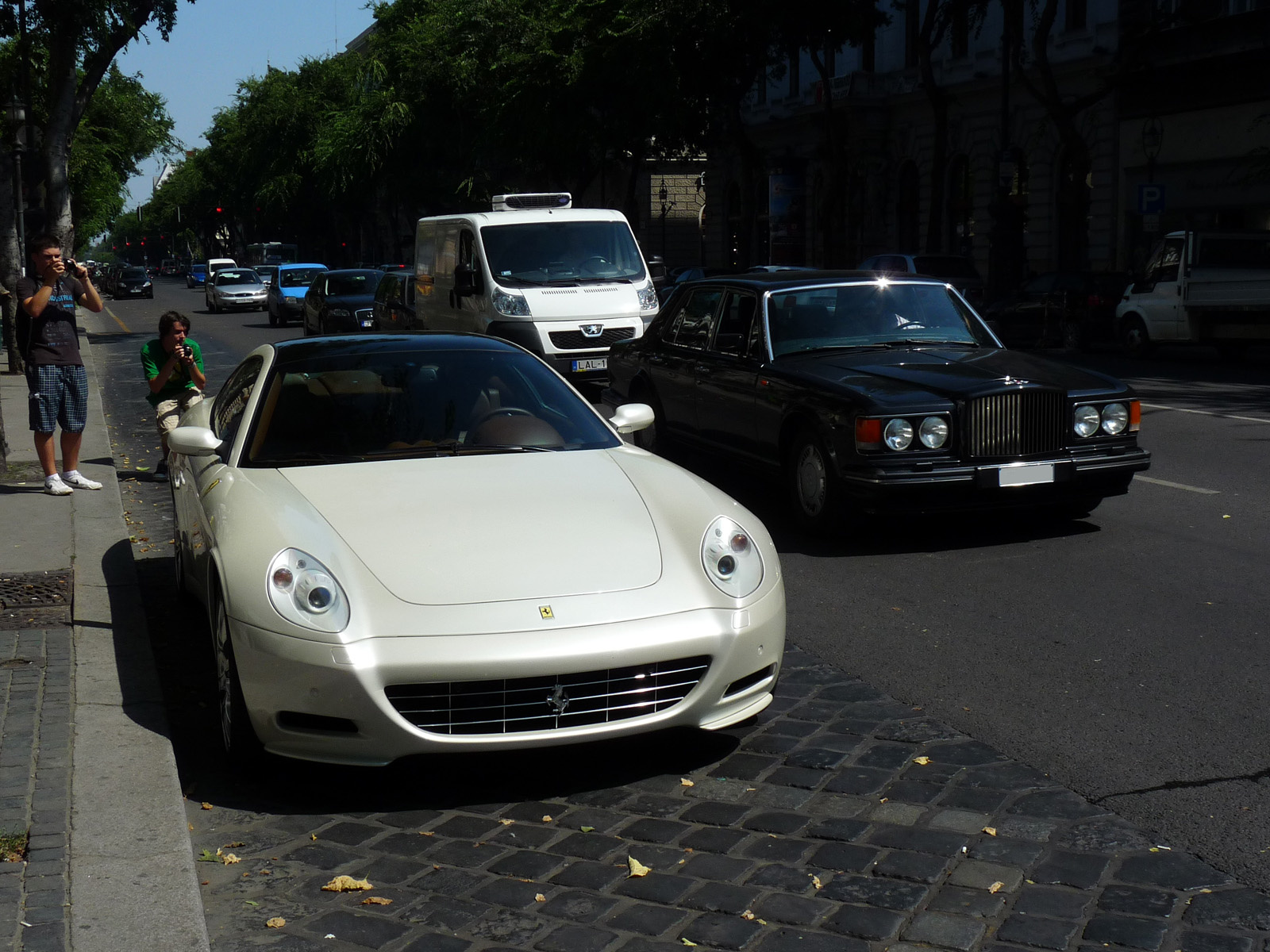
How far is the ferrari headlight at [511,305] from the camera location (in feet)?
55.9

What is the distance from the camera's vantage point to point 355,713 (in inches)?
172

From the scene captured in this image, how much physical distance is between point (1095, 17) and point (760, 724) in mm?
36007

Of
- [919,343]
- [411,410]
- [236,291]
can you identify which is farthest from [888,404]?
[236,291]

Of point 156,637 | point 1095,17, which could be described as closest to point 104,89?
point 1095,17

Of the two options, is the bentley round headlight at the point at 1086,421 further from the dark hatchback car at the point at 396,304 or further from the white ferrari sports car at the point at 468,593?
the dark hatchback car at the point at 396,304

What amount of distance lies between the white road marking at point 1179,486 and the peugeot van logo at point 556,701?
7.01 metres

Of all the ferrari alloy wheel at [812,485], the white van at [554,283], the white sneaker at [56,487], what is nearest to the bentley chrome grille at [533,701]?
the ferrari alloy wheel at [812,485]

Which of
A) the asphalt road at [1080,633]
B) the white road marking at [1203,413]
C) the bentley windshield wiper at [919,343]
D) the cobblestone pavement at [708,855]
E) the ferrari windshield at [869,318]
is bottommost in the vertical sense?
the white road marking at [1203,413]

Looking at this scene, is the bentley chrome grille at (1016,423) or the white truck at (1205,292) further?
the white truck at (1205,292)

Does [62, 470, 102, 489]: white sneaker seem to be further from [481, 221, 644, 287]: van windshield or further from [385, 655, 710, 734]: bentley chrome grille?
[481, 221, 644, 287]: van windshield

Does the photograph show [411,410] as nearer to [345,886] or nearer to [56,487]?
[345,886]

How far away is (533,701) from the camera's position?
446 centimetres

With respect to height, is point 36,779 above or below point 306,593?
below

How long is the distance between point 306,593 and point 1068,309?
79.0 feet
